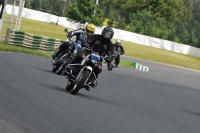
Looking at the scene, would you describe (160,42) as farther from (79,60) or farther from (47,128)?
(47,128)

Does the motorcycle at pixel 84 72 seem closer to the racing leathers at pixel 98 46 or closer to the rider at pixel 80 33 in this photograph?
the racing leathers at pixel 98 46

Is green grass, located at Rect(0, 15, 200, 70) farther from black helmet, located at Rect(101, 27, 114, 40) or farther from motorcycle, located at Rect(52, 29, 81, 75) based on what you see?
black helmet, located at Rect(101, 27, 114, 40)

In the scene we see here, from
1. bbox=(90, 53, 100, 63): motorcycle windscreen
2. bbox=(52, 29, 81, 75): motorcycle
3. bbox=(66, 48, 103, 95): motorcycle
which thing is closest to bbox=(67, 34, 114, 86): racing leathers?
bbox=(66, 48, 103, 95): motorcycle

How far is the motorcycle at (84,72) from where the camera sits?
13.9 meters

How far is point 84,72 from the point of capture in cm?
1401

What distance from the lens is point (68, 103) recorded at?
11789 mm

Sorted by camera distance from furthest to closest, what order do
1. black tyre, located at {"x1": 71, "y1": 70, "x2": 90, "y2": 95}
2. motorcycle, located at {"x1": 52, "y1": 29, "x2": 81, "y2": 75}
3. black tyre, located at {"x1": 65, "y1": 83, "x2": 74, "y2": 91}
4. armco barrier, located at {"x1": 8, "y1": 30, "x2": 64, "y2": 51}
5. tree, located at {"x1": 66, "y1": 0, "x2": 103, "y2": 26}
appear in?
tree, located at {"x1": 66, "y1": 0, "x2": 103, "y2": 26} < armco barrier, located at {"x1": 8, "y1": 30, "x2": 64, "y2": 51} < motorcycle, located at {"x1": 52, "y1": 29, "x2": 81, "y2": 75} < black tyre, located at {"x1": 65, "y1": 83, "x2": 74, "y2": 91} < black tyre, located at {"x1": 71, "y1": 70, "x2": 90, "y2": 95}

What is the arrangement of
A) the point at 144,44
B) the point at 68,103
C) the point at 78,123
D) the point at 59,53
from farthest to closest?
the point at 144,44 → the point at 59,53 → the point at 68,103 → the point at 78,123

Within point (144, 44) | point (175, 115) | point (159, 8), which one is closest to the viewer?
point (175, 115)

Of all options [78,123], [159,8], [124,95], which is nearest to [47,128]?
[78,123]

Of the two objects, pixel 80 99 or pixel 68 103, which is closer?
pixel 68 103

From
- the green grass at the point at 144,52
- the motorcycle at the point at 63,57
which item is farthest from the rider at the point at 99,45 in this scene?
the green grass at the point at 144,52

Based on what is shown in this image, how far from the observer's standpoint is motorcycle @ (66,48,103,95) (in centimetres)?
1394

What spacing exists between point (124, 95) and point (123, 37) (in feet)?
179
